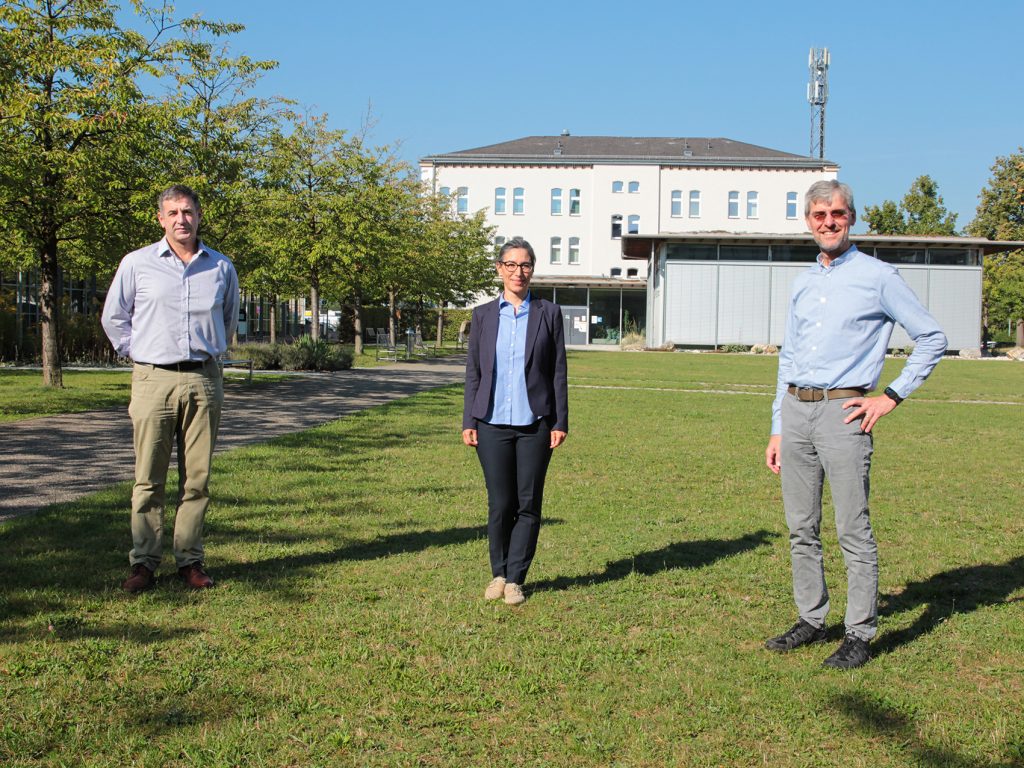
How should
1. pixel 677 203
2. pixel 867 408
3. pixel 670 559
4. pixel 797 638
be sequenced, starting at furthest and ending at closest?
pixel 677 203, pixel 670 559, pixel 797 638, pixel 867 408

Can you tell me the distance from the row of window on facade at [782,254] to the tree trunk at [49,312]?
41.1 metres

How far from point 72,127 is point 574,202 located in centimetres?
6286

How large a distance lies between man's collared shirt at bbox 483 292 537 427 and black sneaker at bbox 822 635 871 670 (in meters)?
1.88

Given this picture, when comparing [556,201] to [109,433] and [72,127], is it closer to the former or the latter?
[72,127]

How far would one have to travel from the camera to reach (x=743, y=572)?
6.15m

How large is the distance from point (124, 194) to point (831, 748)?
15489 millimetres

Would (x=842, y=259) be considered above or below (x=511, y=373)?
above

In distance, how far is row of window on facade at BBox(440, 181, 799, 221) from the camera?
75000mm

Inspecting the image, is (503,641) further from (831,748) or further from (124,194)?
(124,194)

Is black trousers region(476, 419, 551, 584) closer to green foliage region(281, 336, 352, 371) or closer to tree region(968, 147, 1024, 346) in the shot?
green foliage region(281, 336, 352, 371)

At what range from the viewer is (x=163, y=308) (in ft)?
17.3

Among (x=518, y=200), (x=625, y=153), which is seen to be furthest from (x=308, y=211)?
(x=625, y=153)

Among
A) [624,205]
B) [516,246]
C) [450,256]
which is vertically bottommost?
[516,246]

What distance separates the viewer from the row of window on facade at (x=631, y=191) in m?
75.0
